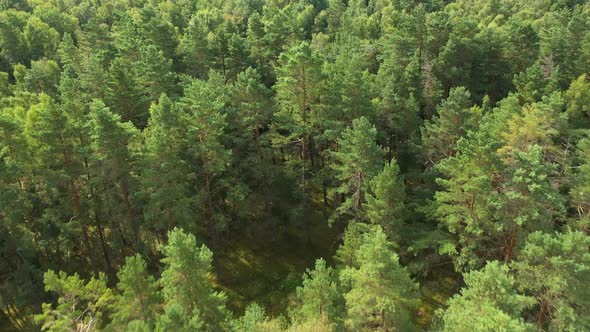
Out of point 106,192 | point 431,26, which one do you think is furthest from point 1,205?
point 431,26

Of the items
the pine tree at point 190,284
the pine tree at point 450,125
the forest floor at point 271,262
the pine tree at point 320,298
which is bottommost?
the forest floor at point 271,262

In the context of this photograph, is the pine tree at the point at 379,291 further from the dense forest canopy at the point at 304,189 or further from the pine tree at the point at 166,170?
the pine tree at the point at 166,170

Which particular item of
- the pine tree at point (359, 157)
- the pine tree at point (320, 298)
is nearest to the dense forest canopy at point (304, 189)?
the pine tree at point (320, 298)

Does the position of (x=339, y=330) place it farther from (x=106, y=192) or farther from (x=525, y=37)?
(x=525, y=37)

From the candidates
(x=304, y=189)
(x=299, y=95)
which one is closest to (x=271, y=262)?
(x=304, y=189)

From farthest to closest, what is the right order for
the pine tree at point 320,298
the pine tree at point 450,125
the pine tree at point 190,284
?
the pine tree at point 450,125 < the pine tree at point 320,298 < the pine tree at point 190,284

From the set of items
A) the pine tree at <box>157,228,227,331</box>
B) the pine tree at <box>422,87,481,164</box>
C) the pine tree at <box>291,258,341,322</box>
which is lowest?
the pine tree at <box>291,258,341,322</box>

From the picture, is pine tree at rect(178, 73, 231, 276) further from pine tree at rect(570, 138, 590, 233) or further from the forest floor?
pine tree at rect(570, 138, 590, 233)

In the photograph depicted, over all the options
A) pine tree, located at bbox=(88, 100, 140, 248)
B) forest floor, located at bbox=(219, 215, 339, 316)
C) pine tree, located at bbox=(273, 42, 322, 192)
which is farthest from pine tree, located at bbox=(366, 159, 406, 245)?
pine tree, located at bbox=(88, 100, 140, 248)

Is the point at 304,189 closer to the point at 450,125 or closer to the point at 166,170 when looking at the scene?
the point at 166,170
